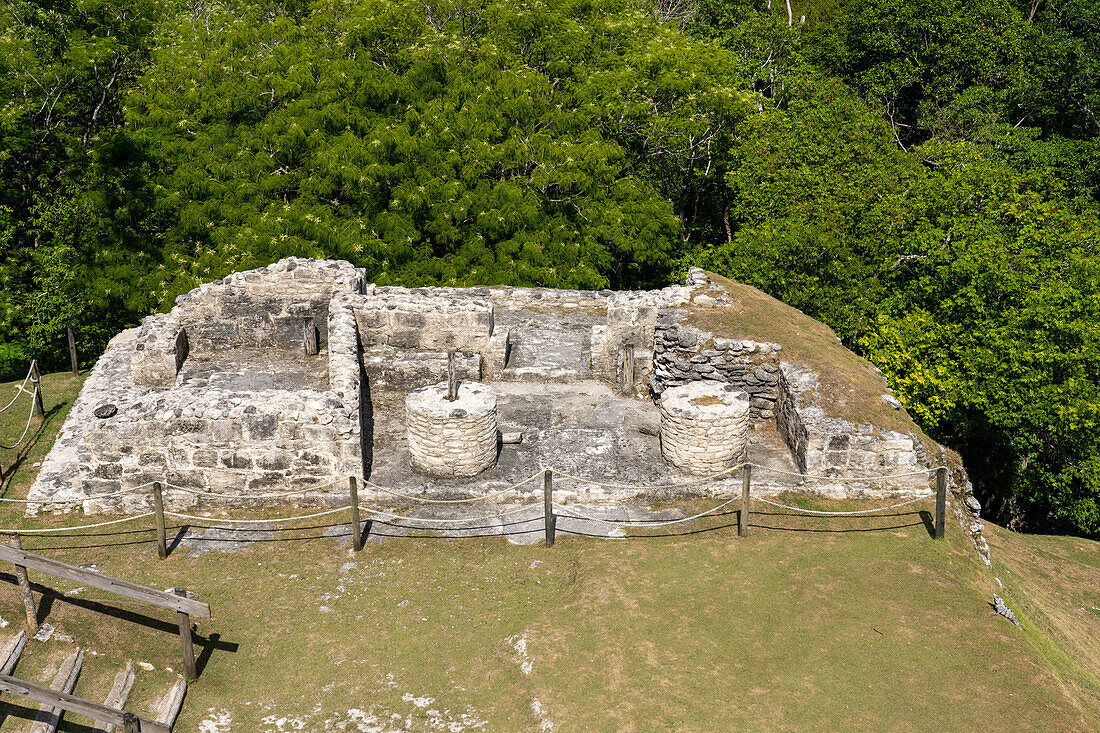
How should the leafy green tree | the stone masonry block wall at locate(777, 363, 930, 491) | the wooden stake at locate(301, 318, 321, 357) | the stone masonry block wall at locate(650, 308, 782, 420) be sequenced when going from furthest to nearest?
the leafy green tree < the wooden stake at locate(301, 318, 321, 357) < the stone masonry block wall at locate(650, 308, 782, 420) < the stone masonry block wall at locate(777, 363, 930, 491)

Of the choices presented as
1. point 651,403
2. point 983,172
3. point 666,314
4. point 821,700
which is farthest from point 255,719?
point 983,172

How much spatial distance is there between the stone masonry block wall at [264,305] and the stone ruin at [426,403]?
0.10 ft

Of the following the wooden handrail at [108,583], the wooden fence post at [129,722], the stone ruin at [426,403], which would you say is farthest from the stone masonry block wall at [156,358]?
the wooden fence post at [129,722]

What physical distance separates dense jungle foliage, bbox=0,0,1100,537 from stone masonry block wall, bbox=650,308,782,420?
23.1 ft

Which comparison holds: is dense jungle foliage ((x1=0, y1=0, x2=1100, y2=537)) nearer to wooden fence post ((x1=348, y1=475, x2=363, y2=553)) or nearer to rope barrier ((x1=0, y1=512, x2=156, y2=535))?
rope barrier ((x1=0, y1=512, x2=156, y2=535))

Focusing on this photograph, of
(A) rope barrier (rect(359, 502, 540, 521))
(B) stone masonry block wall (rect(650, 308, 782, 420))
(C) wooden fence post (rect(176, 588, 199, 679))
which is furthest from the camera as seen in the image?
(B) stone masonry block wall (rect(650, 308, 782, 420))

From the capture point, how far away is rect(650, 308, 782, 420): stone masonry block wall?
16.1 meters

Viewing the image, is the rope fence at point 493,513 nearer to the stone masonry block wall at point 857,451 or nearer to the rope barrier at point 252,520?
the rope barrier at point 252,520

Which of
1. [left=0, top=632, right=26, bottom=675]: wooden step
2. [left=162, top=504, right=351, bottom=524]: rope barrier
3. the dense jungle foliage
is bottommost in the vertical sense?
[left=0, top=632, right=26, bottom=675]: wooden step

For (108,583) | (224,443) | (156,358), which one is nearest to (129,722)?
(108,583)

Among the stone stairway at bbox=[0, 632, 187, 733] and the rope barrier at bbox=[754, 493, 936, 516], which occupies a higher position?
the rope barrier at bbox=[754, 493, 936, 516]

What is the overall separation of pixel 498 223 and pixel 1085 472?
14741 millimetres

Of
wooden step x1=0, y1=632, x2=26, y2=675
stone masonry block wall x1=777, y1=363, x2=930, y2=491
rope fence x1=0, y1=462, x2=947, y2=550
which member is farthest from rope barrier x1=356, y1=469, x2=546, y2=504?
wooden step x1=0, y1=632, x2=26, y2=675

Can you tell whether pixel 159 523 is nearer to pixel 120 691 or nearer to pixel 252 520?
pixel 252 520
